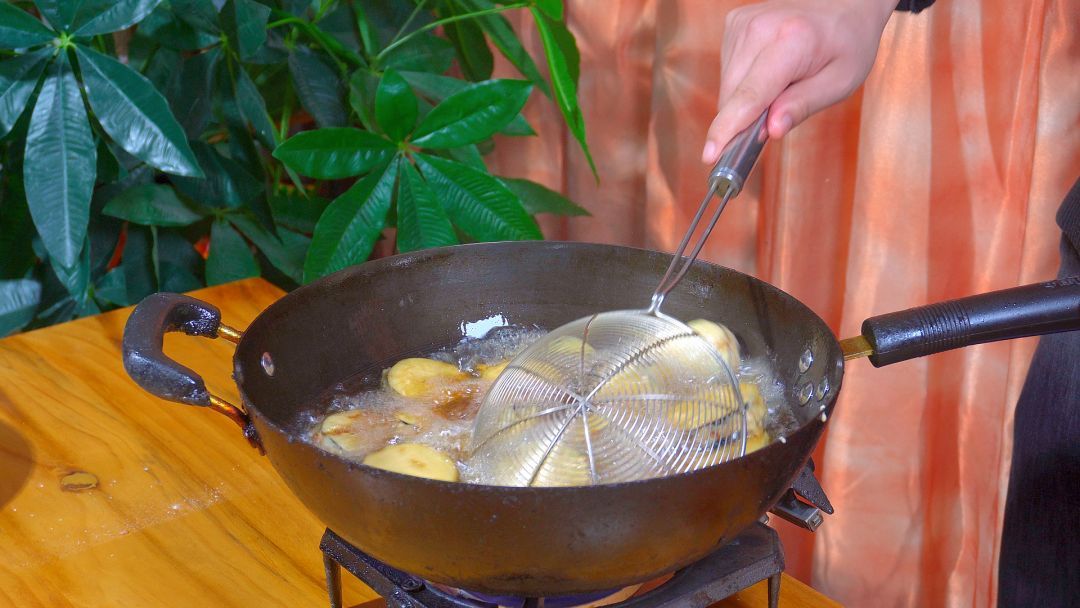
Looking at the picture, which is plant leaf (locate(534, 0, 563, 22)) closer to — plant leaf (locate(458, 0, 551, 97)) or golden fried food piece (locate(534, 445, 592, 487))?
plant leaf (locate(458, 0, 551, 97))

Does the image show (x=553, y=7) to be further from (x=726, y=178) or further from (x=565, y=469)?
(x=565, y=469)

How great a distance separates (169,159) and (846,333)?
814 millimetres

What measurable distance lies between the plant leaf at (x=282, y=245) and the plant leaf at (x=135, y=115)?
1.15 feet

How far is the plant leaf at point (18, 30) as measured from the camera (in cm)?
101

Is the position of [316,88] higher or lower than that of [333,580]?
higher

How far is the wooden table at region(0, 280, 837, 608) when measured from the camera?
0.73 metres

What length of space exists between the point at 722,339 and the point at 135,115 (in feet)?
2.31

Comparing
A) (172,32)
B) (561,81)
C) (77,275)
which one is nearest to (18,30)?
(172,32)

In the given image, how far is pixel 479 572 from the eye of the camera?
1.61 feet

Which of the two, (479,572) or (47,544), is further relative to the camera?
(47,544)

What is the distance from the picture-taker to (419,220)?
3.63ft

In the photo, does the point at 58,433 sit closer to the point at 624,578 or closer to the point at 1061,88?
the point at 624,578

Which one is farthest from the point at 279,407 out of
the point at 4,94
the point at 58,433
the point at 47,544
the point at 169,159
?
the point at 4,94

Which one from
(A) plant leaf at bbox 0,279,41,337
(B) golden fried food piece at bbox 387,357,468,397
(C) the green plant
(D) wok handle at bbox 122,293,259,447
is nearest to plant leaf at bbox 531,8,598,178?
(C) the green plant
